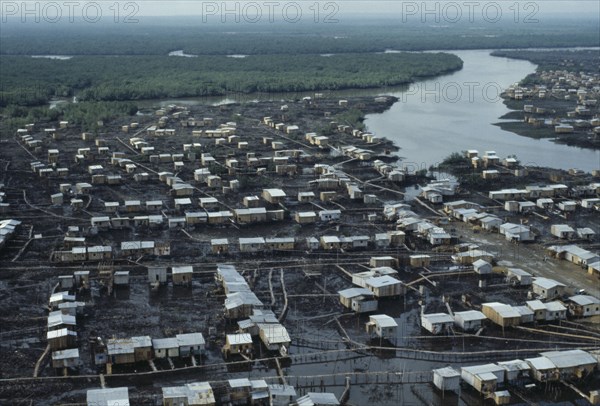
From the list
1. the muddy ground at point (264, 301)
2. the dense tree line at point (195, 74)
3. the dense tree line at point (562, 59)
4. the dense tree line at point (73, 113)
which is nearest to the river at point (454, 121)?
the dense tree line at point (195, 74)

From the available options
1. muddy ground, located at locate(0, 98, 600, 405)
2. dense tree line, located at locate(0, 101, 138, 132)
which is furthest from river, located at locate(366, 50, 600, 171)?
dense tree line, located at locate(0, 101, 138, 132)

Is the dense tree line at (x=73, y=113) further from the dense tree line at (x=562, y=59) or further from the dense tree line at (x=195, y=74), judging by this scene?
the dense tree line at (x=562, y=59)

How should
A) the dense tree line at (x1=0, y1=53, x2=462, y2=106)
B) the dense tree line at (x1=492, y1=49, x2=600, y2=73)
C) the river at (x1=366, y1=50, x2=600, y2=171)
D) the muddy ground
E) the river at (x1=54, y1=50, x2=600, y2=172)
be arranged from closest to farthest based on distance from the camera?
the muddy ground, the river at (x1=366, y1=50, x2=600, y2=171), the river at (x1=54, y1=50, x2=600, y2=172), the dense tree line at (x1=0, y1=53, x2=462, y2=106), the dense tree line at (x1=492, y1=49, x2=600, y2=73)

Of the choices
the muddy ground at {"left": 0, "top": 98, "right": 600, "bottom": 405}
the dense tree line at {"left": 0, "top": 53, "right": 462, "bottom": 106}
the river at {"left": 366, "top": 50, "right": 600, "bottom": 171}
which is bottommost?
the muddy ground at {"left": 0, "top": 98, "right": 600, "bottom": 405}

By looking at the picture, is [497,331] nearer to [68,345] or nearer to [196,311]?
[196,311]

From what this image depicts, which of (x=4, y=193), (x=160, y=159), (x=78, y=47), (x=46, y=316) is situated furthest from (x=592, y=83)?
(x=78, y=47)

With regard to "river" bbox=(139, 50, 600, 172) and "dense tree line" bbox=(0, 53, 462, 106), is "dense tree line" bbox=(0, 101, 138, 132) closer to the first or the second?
"dense tree line" bbox=(0, 53, 462, 106)

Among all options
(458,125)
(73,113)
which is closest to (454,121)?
(458,125)
